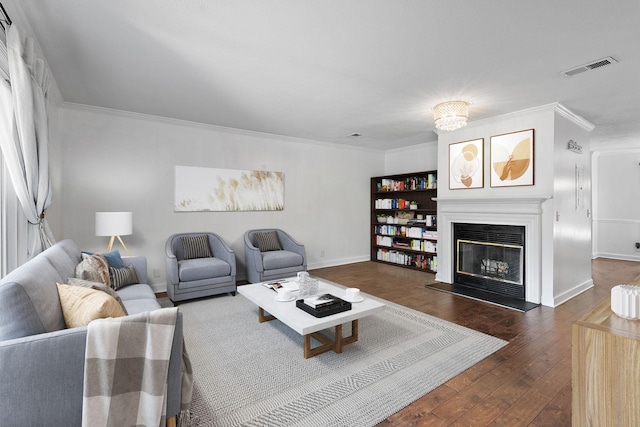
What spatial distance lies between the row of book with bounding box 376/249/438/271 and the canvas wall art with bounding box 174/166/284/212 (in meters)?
2.51

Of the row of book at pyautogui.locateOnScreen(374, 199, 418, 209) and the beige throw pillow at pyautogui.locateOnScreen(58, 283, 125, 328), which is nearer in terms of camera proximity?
Answer: the beige throw pillow at pyautogui.locateOnScreen(58, 283, 125, 328)

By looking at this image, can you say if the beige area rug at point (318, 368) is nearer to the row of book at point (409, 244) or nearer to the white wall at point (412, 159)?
the row of book at point (409, 244)

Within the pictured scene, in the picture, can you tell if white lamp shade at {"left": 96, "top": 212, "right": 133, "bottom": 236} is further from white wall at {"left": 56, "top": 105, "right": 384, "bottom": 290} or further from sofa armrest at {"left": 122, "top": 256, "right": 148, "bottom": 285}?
white wall at {"left": 56, "top": 105, "right": 384, "bottom": 290}

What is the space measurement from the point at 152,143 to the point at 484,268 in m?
5.12

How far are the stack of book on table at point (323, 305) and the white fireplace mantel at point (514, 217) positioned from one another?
273 cm

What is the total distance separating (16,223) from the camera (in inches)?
88.4

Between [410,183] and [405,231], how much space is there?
972 millimetres

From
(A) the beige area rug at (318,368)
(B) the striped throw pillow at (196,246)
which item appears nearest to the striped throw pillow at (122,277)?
(A) the beige area rug at (318,368)

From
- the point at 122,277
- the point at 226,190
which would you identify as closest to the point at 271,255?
the point at 226,190

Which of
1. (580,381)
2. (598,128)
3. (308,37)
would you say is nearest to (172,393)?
(580,381)

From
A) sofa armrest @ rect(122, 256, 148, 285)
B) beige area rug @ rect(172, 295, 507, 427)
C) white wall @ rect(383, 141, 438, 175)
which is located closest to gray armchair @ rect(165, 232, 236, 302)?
sofa armrest @ rect(122, 256, 148, 285)

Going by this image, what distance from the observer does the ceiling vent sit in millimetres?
2580

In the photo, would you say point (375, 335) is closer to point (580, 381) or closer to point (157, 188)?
point (580, 381)

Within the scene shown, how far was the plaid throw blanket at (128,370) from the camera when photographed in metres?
1.33
